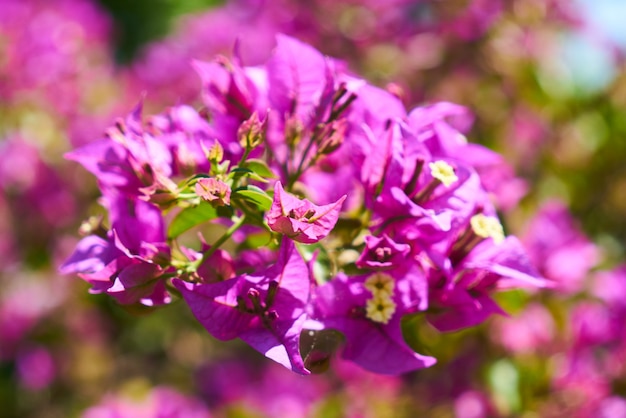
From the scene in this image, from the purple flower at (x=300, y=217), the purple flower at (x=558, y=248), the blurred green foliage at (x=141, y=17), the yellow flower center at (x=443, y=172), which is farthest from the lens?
the blurred green foliage at (x=141, y=17)

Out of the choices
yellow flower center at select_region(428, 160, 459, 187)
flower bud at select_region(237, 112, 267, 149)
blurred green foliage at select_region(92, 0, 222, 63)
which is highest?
flower bud at select_region(237, 112, 267, 149)

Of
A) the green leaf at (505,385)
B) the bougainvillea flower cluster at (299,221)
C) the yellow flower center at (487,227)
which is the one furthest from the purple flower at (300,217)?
the green leaf at (505,385)

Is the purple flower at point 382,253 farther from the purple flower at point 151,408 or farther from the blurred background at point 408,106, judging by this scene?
the purple flower at point 151,408

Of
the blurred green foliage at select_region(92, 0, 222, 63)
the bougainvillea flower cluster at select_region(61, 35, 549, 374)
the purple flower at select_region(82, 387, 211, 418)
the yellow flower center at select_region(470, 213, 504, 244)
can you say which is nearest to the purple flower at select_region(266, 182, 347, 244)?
the bougainvillea flower cluster at select_region(61, 35, 549, 374)

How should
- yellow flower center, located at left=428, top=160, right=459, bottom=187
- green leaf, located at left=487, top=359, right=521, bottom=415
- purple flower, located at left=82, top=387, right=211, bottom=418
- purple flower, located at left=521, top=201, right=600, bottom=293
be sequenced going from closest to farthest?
yellow flower center, located at left=428, top=160, right=459, bottom=187 → green leaf, located at left=487, top=359, right=521, bottom=415 → purple flower, located at left=521, top=201, right=600, bottom=293 → purple flower, located at left=82, top=387, right=211, bottom=418

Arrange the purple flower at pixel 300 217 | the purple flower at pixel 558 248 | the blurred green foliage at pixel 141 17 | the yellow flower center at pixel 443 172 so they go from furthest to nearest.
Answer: the blurred green foliage at pixel 141 17
the purple flower at pixel 558 248
the yellow flower center at pixel 443 172
the purple flower at pixel 300 217

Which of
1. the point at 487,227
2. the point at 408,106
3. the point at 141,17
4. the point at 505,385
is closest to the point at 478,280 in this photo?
the point at 487,227

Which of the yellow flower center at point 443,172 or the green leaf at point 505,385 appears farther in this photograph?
the green leaf at point 505,385

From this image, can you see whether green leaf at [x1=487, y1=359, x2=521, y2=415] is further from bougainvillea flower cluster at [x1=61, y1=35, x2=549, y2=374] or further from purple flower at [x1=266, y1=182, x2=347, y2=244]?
purple flower at [x1=266, y1=182, x2=347, y2=244]
